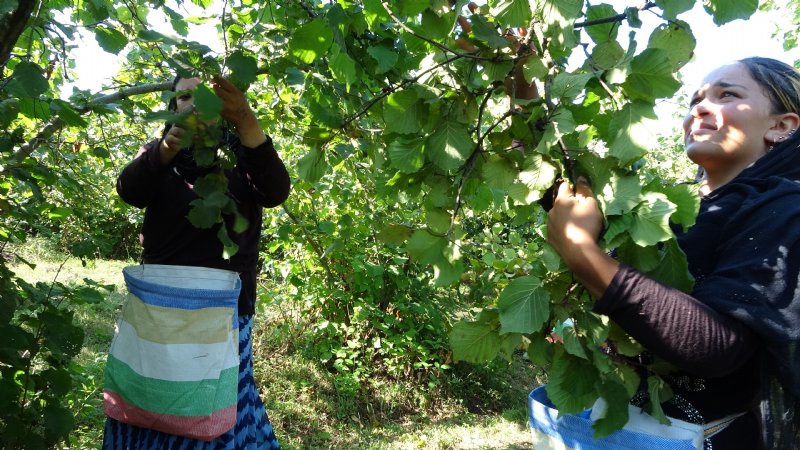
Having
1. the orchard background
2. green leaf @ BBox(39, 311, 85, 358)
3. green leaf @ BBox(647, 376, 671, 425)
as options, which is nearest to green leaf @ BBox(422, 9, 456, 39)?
the orchard background

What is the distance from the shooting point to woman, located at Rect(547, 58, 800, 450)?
918 millimetres

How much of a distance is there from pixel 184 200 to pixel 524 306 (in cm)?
124

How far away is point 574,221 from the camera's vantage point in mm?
969

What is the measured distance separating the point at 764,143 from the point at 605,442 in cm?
79

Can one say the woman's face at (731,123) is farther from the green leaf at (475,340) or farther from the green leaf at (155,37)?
the green leaf at (155,37)

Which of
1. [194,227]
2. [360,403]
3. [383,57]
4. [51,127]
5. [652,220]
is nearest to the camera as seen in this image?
[652,220]

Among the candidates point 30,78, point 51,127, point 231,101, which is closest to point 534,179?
point 231,101

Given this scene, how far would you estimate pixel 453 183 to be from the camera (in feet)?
3.84

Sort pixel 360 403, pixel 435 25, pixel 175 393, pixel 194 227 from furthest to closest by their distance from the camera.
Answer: pixel 360 403
pixel 194 227
pixel 175 393
pixel 435 25

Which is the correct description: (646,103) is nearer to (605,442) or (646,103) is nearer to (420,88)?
(420,88)

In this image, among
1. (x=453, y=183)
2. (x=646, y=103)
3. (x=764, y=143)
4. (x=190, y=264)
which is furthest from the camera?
(x=190, y=264)

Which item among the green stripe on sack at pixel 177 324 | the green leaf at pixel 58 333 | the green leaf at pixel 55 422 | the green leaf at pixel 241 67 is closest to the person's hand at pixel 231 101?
the green leaf at pixel 241 67

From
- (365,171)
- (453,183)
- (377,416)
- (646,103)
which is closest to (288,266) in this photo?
(377,416)

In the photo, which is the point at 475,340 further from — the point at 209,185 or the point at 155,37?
the point at 155,37
